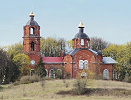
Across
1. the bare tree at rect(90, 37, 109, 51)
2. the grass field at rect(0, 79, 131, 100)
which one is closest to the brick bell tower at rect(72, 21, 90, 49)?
the bare tree at rect(90, 37, 109, 51)

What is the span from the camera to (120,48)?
71562mm

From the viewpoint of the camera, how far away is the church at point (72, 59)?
60.6 metres

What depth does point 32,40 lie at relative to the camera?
6131 cm

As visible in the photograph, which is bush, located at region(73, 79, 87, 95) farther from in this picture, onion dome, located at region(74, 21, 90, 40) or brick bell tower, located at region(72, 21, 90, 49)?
onion dome, located at region(74, 21, 90, 40)

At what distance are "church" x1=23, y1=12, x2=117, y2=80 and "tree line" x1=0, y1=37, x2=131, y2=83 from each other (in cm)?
233

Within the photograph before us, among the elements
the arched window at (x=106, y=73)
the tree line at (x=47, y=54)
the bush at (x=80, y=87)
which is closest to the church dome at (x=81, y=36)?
the arched window at (x=106, y=73)

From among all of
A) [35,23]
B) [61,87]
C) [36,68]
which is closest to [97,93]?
[61,87]

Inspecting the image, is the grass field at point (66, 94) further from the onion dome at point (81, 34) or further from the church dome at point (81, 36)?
the onion dome at point (81, 34)

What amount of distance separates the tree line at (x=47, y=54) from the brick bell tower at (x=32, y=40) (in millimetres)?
1695

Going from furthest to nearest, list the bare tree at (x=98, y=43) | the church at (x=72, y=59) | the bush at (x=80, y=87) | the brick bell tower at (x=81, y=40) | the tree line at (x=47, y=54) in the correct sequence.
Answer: the bare tree at (x=98, y=43) < the brick bell tower at (x=81, y=40) < the church at (x=72, y=59) < the tree line at (x=47, y=54) < the bush at (x=80, y=87)

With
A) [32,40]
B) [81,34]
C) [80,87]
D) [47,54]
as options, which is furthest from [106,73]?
[80,87]

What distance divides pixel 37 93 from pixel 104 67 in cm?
2680

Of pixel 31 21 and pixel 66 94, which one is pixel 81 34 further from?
pixel 66 94

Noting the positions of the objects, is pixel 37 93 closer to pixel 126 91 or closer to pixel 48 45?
pixel 126 91
